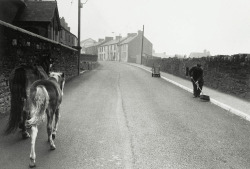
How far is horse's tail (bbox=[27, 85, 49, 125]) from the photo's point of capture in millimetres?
5470

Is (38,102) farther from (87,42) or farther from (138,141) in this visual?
(87,42)

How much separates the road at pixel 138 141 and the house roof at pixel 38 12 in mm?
19322

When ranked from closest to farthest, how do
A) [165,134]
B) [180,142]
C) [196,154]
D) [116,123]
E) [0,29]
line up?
[196,154] < [180,142] < [165,134] < [116,123] < [0,29]

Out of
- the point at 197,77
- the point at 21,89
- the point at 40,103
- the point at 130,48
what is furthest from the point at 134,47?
the point at 40,103

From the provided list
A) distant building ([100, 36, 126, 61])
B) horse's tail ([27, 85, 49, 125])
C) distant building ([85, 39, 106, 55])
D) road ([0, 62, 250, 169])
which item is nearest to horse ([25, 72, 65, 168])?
horse's tail ([27, 85, 49, 125])

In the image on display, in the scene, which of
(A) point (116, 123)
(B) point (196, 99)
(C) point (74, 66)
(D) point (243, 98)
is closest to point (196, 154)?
(A) point (116, 123)

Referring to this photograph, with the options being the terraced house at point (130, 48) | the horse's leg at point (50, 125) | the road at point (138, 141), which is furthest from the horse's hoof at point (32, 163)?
the terraced house at point (130, 48)

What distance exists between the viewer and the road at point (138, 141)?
17.7ft

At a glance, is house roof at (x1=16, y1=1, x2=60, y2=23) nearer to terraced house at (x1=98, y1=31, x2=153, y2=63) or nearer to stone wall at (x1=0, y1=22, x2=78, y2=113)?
stone wall at (x1=0, y1=22, x2=78, y2=113)

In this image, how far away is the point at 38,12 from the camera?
2902 centimetres

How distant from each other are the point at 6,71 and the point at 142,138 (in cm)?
586

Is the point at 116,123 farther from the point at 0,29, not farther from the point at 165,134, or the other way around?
the point at 0,29

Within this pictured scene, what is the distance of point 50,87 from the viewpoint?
6039 millimetres

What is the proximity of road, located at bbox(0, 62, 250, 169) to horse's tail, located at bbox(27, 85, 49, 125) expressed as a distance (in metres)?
0.89
